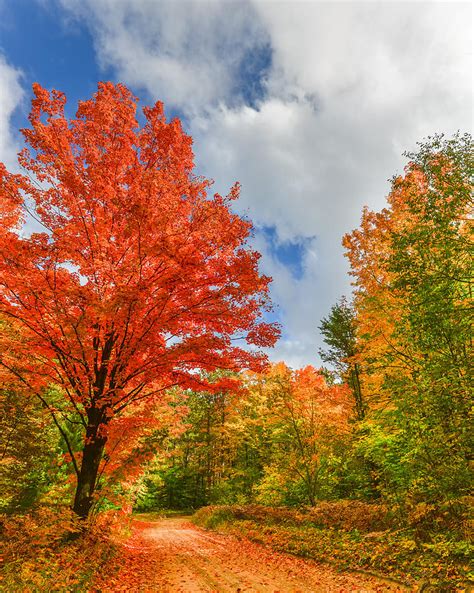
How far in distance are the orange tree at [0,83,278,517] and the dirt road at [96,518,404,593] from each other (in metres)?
2.13

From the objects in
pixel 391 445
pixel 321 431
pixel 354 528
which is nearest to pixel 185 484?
pixel 321 431

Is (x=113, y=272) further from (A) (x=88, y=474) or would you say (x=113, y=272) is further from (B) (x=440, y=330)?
(B) (x=440, y=330)

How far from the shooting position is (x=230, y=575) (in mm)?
7824

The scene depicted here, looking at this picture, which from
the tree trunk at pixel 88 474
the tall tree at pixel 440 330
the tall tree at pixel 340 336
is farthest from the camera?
the tall tree at pixel 340 336

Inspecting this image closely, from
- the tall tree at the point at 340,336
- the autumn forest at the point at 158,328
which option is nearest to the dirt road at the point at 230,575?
the autumn forest at the point at 158,328

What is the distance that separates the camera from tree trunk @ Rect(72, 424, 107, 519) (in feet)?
24.0

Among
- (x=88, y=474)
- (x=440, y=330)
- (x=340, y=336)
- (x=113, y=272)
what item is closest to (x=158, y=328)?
(x=113, y=272)

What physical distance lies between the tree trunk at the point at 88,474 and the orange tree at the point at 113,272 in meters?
0.02

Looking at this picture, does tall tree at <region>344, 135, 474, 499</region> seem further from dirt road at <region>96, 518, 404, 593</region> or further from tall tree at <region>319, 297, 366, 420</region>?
tall tree at <region>319, 297, 366, 420</region>

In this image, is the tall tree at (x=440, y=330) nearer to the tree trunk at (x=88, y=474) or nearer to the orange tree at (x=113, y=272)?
the orange tree at (x=113, y=272)

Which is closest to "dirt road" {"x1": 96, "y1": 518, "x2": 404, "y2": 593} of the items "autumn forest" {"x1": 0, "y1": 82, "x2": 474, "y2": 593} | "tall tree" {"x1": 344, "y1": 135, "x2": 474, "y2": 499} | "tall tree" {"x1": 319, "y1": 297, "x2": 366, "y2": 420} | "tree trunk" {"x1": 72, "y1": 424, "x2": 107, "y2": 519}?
"autumn forest" {"x1": 0, "y1": 82, "x2": 474, "y2": 593}

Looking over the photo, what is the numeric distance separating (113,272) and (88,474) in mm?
4756

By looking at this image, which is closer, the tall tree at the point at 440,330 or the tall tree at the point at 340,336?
the tall tree at the point at 440,330

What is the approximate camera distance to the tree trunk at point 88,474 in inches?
287
